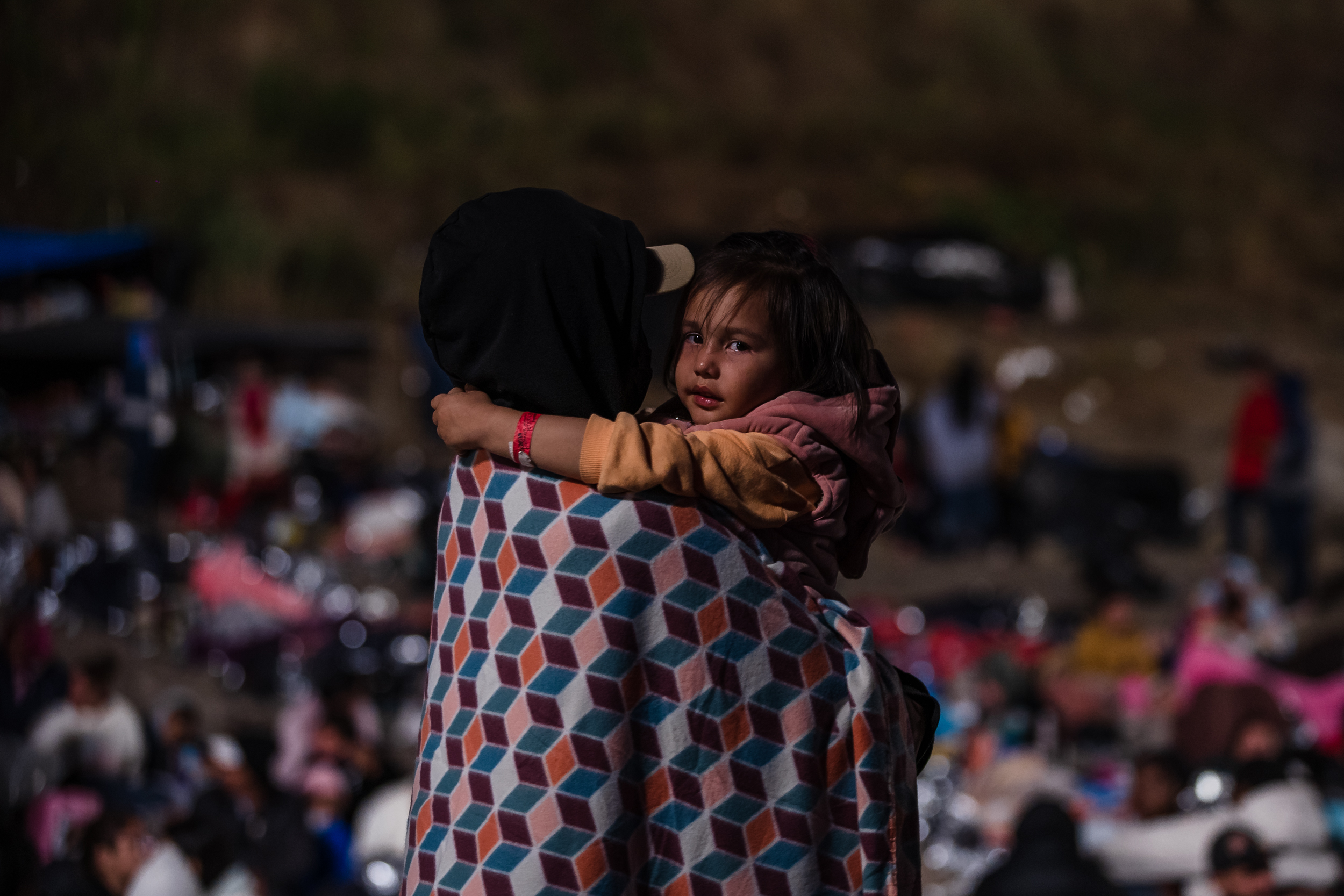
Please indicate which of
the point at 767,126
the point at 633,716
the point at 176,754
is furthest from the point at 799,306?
the point at 767,126

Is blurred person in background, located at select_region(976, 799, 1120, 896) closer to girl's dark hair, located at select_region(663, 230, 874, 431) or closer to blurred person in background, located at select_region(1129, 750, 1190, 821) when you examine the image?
blurred person in background, located at select_region(1129, 750, 1190, 821)

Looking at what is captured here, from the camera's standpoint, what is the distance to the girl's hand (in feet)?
4.64

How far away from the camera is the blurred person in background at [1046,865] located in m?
3.74

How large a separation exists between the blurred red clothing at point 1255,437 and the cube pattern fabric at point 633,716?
7.64 meters

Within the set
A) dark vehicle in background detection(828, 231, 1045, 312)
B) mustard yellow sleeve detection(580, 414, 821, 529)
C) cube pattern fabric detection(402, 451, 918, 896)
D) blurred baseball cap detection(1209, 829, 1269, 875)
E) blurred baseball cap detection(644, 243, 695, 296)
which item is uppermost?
blurred baseball cap detection(644, 243, 695, 296)

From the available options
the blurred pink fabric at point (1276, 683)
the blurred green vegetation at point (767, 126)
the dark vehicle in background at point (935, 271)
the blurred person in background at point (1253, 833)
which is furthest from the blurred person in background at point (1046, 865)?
the dark vehicle in background at point (935, 271)

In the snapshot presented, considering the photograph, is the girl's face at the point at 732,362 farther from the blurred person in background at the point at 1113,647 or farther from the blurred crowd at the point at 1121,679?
the blurred person in background at the point at 1113,647

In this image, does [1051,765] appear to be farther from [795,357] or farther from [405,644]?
[795,357]

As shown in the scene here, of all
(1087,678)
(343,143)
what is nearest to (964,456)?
(1087,678)

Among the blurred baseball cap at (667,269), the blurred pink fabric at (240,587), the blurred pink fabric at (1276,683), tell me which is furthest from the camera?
the blurred pink fabric at (240,587)

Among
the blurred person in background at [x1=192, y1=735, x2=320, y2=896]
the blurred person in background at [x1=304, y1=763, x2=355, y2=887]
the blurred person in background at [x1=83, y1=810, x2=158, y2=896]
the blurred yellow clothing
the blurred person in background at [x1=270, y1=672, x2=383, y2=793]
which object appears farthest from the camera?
the blurred yellow clothing

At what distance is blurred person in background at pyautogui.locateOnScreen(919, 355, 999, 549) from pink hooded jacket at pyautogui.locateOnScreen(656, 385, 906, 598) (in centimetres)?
835

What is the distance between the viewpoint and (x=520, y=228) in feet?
4.58

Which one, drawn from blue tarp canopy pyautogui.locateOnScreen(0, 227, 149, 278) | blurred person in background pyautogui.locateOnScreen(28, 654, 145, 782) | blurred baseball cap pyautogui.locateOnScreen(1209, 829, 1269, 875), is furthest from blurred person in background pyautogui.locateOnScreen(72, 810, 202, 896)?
blue tarp canopy pyautogui.locateOnScreen(0, 227, 149, 278)
